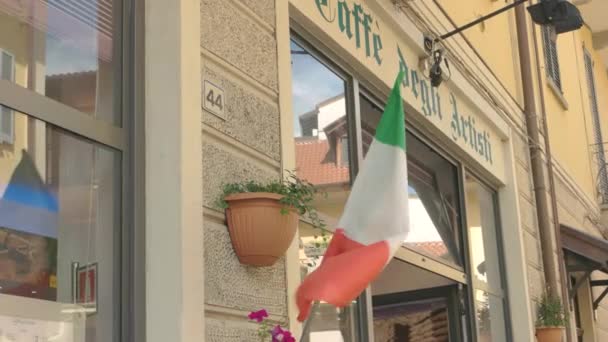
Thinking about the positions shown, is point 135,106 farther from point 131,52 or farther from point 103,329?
point 103,329

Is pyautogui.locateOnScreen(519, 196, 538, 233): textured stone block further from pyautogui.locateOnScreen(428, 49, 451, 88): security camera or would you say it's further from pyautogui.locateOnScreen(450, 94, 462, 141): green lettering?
pyautogui.locateOnScreen(428, 49, 451, 88): security camera

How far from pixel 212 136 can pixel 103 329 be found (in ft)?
2.66

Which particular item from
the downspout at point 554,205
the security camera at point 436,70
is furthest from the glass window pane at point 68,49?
the downspout at point 554,205

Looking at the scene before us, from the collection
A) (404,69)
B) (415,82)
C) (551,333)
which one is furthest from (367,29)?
(551,333)

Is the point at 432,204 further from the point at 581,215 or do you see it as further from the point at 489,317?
the point at 581,215

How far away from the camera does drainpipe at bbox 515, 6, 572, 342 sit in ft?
28.3

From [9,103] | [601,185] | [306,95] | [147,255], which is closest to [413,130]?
[306,95]

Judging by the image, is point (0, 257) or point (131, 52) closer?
point (0, 257)

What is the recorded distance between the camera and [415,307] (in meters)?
7.12

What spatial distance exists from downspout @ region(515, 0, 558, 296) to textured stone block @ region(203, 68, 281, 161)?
5.38 metres

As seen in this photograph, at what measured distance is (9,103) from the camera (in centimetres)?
277

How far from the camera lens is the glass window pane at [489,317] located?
716 centimetres

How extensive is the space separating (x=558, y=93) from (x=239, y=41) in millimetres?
8048

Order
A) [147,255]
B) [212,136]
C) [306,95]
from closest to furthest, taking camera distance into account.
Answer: [147,255]
[212,136]
[306,95]
